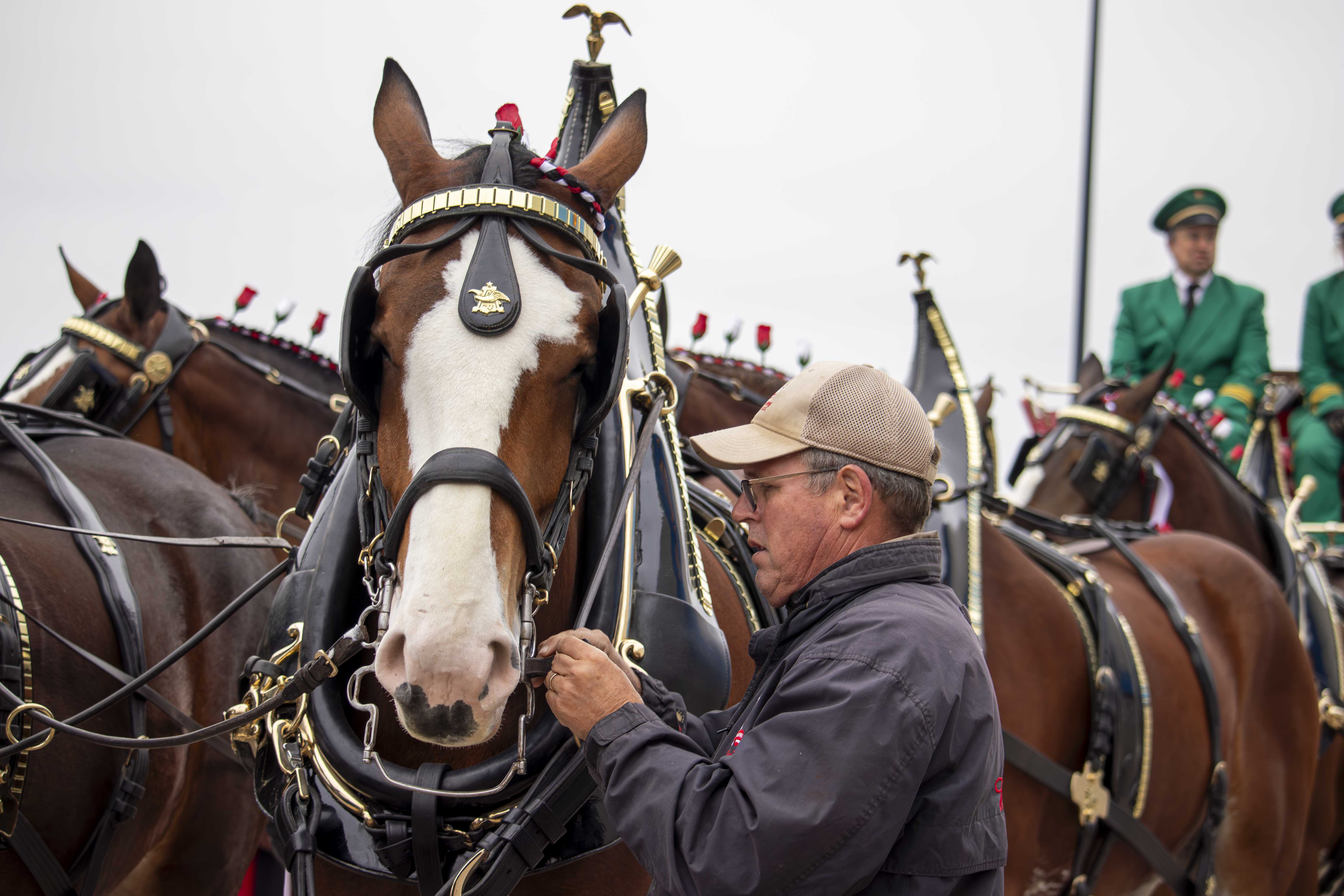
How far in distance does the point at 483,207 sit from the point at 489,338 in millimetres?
285

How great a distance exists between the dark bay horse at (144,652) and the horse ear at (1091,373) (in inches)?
171

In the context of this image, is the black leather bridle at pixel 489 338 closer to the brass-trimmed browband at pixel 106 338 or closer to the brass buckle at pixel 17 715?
the brass buckle at pixel 17 715

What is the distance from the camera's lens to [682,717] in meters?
1.95

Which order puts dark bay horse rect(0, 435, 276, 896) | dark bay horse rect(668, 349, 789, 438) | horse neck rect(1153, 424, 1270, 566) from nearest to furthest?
1. dark bay horse rect(0, 435, 276, 896)
2. dark bay horse rect(668, 349, 789, 438)
3. horse neck rect(1153, 424, 1270, 566)

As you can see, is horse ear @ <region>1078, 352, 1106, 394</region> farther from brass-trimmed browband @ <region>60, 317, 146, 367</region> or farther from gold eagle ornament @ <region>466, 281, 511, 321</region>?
gold eagle ornament @ <region>466, 281, 511, 321</region>

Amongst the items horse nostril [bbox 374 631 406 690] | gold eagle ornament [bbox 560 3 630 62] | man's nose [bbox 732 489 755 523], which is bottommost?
horse nostril [bbox 374 631 406 690]

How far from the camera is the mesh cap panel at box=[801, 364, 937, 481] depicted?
5.76 feet

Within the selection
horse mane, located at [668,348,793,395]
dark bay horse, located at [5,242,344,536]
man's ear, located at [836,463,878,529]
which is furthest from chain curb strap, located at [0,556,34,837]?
horse mane, located at [668,348,793,395]

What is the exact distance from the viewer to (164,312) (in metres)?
4.45

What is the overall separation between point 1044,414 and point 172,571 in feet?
16.3

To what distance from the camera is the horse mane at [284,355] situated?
476cm

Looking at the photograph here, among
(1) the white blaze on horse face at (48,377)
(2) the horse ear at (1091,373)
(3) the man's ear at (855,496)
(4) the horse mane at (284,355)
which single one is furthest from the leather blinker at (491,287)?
(2) the horse ear at (1091,373)

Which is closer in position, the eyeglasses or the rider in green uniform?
the eyeglasses

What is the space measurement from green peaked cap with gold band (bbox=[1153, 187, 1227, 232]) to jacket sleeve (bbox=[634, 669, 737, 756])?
6.09 meters
